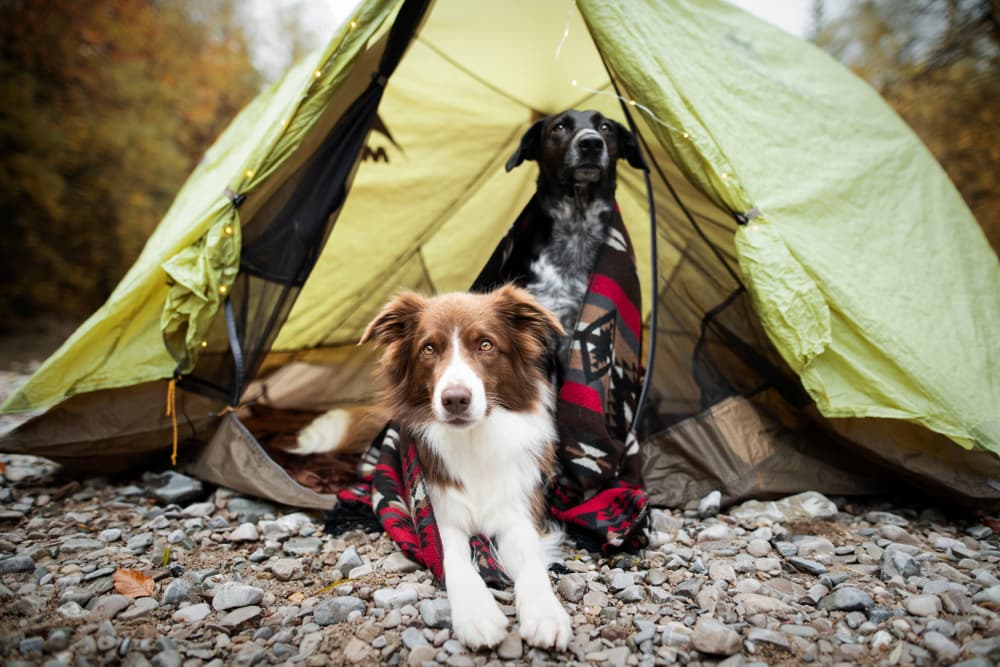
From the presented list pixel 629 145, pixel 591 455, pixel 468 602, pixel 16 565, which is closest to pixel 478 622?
pixel 468 602

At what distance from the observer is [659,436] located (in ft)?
10.3

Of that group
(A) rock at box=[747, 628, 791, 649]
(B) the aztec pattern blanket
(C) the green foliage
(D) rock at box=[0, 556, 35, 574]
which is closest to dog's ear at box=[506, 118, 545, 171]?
(B) the aztec pattern blanket

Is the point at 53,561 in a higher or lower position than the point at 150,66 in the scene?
lower

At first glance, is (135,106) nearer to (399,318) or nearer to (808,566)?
(399,318)

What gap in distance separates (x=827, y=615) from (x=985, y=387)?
1.50 meters

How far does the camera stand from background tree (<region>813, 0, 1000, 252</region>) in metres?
6.24

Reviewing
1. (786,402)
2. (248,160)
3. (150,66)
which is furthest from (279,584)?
(150,66)

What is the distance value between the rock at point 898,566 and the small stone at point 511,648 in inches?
57.8

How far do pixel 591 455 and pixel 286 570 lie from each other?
54.0 inches

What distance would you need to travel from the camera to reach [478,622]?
72.3 inches

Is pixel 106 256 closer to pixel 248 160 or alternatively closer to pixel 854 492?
pixel 248 160

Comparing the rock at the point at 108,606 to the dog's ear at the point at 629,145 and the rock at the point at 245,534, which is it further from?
the dog's ear at the point at 629,145

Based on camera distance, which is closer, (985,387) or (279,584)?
(279,584)

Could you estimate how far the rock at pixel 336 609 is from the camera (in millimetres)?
2031
